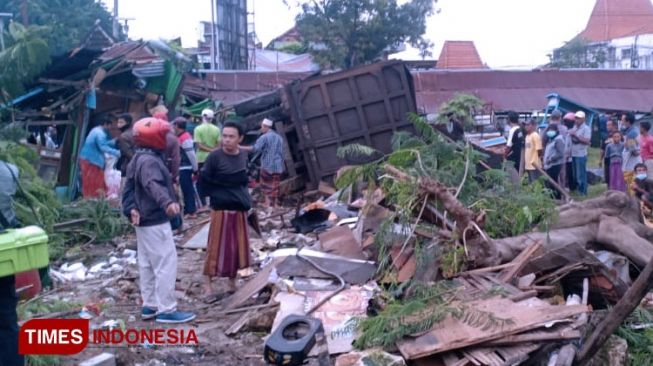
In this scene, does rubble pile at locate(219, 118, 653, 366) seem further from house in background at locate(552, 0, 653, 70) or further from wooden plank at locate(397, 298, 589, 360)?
house in background at locate(552, 0, 653, 70)

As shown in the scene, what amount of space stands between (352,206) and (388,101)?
10.5ft

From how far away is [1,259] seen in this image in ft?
13.8

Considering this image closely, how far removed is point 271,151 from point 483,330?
765 centimetres

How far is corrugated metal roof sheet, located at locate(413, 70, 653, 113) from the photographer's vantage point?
2666cm

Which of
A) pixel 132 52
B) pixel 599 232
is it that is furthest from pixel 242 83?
pixel 599 232

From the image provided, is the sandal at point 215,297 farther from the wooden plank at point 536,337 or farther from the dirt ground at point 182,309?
the wooden plank at point 536,337

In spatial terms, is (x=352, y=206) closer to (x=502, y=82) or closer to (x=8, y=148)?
(x=8, y=148)

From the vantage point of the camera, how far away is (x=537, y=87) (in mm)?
27938

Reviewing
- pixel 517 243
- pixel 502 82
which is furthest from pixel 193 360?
pixel 502 82

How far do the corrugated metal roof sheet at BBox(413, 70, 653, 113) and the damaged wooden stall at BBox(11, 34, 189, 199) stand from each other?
521 inches

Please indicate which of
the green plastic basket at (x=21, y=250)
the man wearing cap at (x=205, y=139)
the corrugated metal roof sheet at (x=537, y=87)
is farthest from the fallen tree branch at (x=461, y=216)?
the corrugated metal roof sheet at (x=537, y=87)

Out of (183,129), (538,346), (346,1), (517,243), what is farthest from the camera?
(346,1)

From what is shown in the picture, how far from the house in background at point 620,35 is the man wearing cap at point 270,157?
1325 inches

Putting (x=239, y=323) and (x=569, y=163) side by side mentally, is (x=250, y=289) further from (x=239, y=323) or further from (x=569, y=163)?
(x=569, y=163)
